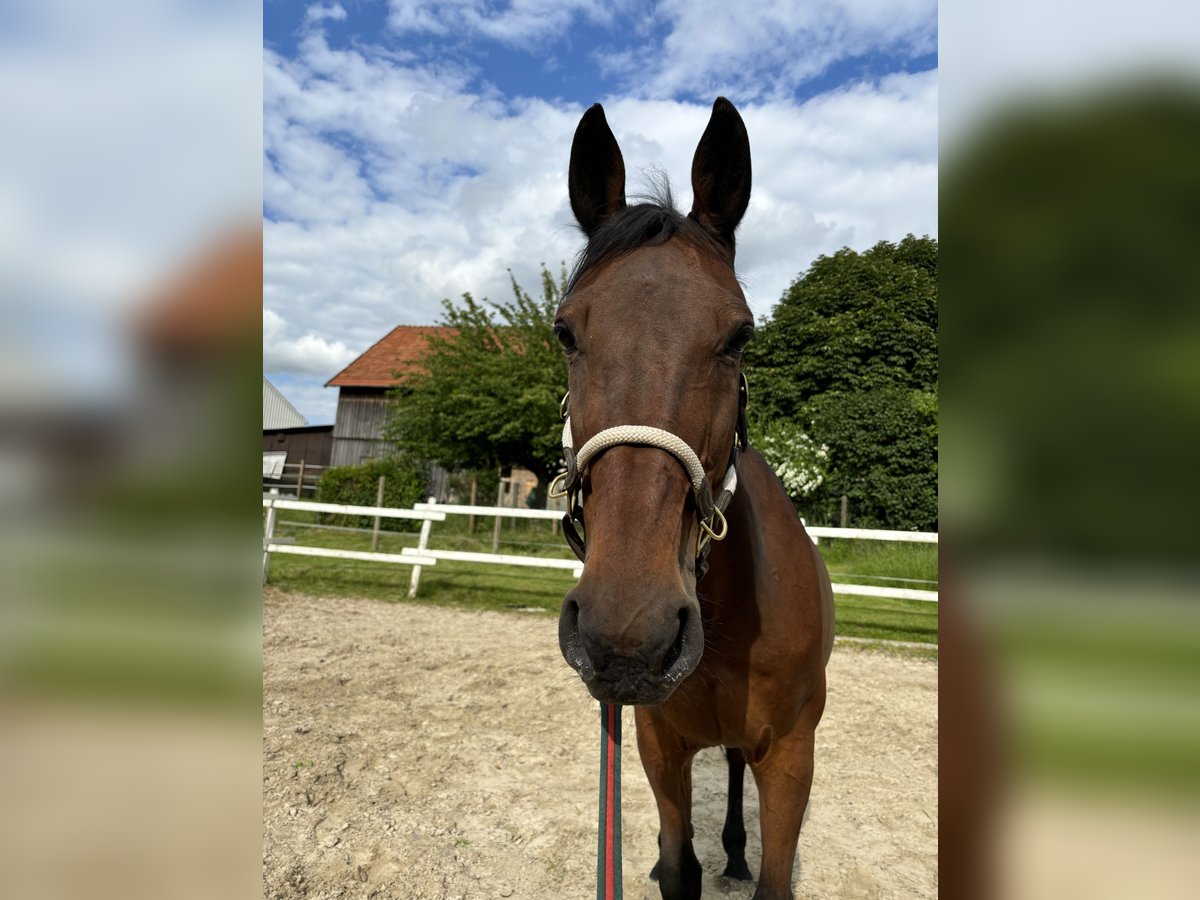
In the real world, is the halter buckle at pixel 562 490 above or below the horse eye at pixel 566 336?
below

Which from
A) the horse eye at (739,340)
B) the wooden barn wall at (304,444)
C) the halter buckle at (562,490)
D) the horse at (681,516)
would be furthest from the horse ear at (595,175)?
the wooden barn wall at (304,444)

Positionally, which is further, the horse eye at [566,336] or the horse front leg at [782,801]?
the horse front leg at [782,801]

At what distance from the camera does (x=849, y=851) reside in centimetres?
396

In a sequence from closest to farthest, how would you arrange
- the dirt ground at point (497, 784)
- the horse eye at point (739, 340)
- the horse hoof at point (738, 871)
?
the horse eye at point (739, 340) → the dirt ground at point (497, 784) → the horse hoof at point (738, 871)

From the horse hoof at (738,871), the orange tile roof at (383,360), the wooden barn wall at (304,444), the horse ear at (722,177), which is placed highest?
the orange tile roof at (383,360)

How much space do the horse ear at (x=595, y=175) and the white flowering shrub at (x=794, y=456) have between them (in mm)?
15459

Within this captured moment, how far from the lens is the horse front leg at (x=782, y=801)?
2496 millimetres

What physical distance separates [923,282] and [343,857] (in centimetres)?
2564

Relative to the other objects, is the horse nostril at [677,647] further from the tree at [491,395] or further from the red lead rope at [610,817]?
A: the tree at [491,395]

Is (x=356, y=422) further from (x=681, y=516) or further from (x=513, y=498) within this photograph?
(x=681, y=516)

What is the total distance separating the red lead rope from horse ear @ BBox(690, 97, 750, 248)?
1547 millimetres

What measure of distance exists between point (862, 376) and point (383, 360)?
24002 millimetres
